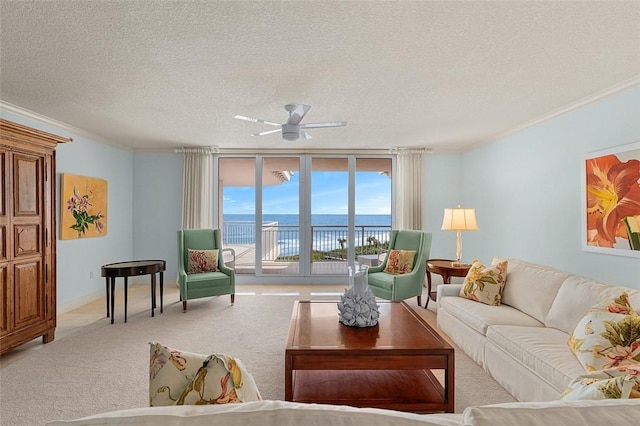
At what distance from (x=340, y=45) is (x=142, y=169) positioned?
541 cm

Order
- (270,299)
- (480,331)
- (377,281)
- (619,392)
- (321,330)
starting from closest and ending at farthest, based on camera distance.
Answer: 1. (619,392)
2. (321,330)
3. (480,331)
4. (377,281)
5. (270,299)

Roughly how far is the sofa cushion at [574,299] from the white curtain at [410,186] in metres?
3.66

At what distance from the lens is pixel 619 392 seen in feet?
3.46

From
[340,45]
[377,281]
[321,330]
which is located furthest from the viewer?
[377,281]

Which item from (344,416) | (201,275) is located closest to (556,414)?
(344,416)

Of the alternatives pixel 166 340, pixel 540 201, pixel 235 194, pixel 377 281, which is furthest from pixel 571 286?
pixel 235 194

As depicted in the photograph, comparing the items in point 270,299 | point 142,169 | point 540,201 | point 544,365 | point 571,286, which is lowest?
point 270,299

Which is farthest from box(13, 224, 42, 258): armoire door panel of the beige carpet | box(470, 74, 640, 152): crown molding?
box(470, 74, 640, 152): crown molding

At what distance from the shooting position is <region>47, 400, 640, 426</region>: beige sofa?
31.6 inches

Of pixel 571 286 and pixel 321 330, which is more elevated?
pixel 571 286

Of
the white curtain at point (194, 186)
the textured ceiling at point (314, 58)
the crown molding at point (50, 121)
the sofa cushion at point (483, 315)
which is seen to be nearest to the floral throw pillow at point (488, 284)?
the sofa cushion at point (483, 315)

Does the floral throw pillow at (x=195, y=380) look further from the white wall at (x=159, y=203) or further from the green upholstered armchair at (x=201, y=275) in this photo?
the white wall at (x=159, y=203)

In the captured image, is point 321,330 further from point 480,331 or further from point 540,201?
point 540,201

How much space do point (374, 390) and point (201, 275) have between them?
3.34m
